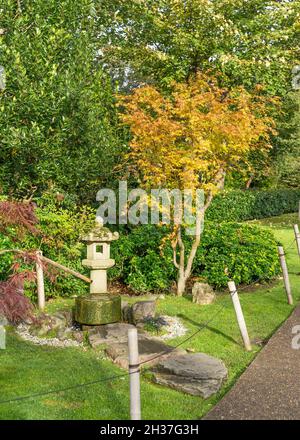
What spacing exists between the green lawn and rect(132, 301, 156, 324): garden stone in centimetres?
70

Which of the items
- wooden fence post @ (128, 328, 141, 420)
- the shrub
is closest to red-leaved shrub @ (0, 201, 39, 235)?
wooden fence post @ (128, 328, 141, 420)

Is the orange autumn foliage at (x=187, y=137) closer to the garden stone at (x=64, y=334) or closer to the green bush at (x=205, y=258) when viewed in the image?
the green bush at (x=205, y=258)

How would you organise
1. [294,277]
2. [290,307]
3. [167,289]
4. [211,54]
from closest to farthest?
1. [290,307]
2. [167,289]
3. [294,277]
4. [211,54]

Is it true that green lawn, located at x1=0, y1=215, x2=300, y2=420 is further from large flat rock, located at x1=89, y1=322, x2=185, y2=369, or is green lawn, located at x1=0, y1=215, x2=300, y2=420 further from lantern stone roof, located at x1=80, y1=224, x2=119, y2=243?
lantern stone roof, located at x1=80, y1=224, x2=119, y2=243

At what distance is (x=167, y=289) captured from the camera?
11.6m

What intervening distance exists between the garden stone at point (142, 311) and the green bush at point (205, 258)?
220 centimetres

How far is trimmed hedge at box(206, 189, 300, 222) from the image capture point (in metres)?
24.3

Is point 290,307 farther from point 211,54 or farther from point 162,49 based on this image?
point 162,49

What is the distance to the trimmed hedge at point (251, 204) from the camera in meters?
24.3

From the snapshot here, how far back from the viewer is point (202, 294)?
34.6ft

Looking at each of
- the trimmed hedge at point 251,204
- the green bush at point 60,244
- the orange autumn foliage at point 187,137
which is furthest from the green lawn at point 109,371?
the trimmed hedge at point 251,204

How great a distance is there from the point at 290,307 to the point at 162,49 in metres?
13.5
